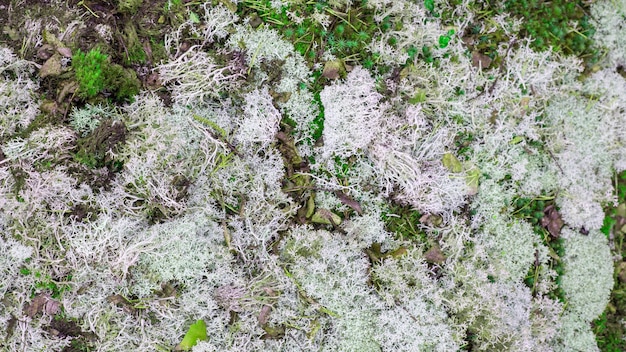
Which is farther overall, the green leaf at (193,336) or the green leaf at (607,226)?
the green leaf at (607,226)

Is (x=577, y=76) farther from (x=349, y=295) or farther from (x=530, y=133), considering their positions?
(x=349, y=295)

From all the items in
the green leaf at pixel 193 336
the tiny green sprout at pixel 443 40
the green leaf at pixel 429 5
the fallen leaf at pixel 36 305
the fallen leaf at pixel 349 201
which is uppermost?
the green leaf at pixel 429 5

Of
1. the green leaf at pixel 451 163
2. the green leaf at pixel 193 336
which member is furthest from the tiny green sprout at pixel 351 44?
the green leaf at pixel 193 336

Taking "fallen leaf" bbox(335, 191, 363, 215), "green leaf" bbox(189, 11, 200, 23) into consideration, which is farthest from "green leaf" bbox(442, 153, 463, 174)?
"green leaf" bbox(189, 11, 200, 23)

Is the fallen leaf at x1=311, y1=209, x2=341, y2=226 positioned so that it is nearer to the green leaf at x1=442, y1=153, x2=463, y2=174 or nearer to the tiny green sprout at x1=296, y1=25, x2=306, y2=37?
the green leaf at x1=442, y1=153, x2=463, y2=174

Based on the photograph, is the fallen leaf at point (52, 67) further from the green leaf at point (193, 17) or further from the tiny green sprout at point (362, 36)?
the tiny green sprout at point (362, 36)

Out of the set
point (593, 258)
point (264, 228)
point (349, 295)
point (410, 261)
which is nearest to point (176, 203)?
point (264, 228)

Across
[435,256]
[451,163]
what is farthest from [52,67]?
[435,256]
